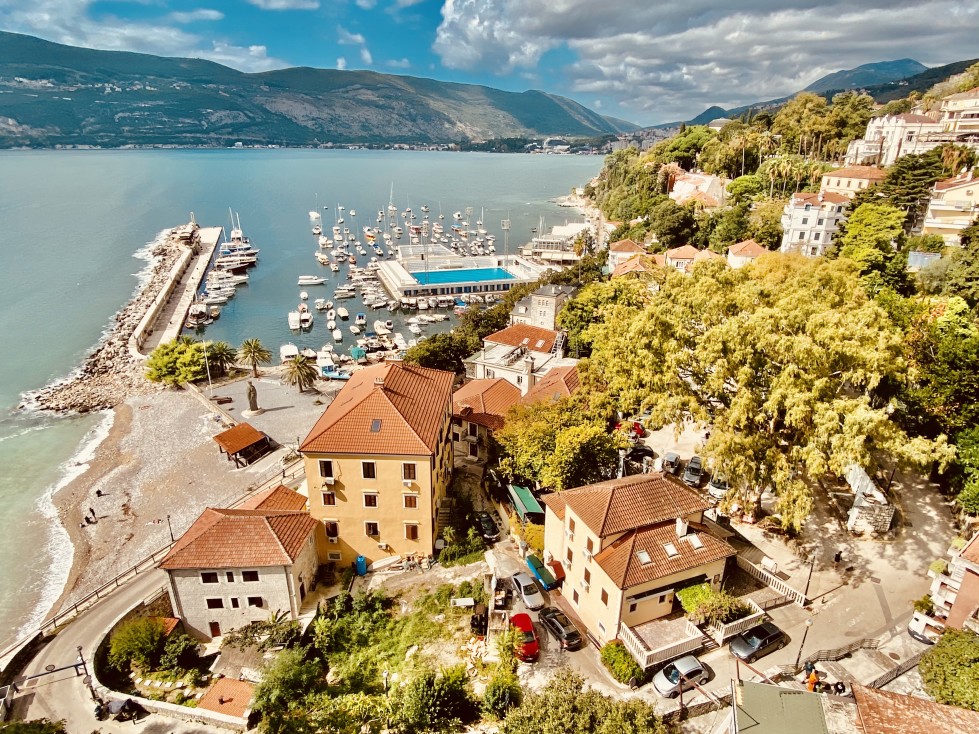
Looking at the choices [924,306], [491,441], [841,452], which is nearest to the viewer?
[841,452]

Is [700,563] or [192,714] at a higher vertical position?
[700,563]

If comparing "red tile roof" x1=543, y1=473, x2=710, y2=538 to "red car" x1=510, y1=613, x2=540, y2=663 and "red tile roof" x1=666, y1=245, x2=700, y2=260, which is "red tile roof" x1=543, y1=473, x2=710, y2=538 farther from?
"red tile roof" x1=666, y1=245, x2=700, y2=260

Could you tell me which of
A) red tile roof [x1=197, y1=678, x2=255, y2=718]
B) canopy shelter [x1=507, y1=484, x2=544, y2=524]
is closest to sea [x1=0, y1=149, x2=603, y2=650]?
red tile roof [x1=197, y1=678, x2=255, y2=718]

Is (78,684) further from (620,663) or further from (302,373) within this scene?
(302,373)

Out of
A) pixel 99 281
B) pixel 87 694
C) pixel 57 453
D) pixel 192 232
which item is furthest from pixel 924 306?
pixel 192 232

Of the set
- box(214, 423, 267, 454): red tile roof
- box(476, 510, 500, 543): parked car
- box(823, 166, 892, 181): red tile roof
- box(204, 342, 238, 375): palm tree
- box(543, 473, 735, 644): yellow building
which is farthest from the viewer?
box(823, 166, 892, 181): red tile roof

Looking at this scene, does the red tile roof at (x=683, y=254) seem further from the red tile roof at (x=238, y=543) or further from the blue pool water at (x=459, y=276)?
the red tile roof at (x=238, y=543)

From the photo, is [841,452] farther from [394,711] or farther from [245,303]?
[245,303]

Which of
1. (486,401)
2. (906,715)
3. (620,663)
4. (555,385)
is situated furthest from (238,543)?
(906,715)
